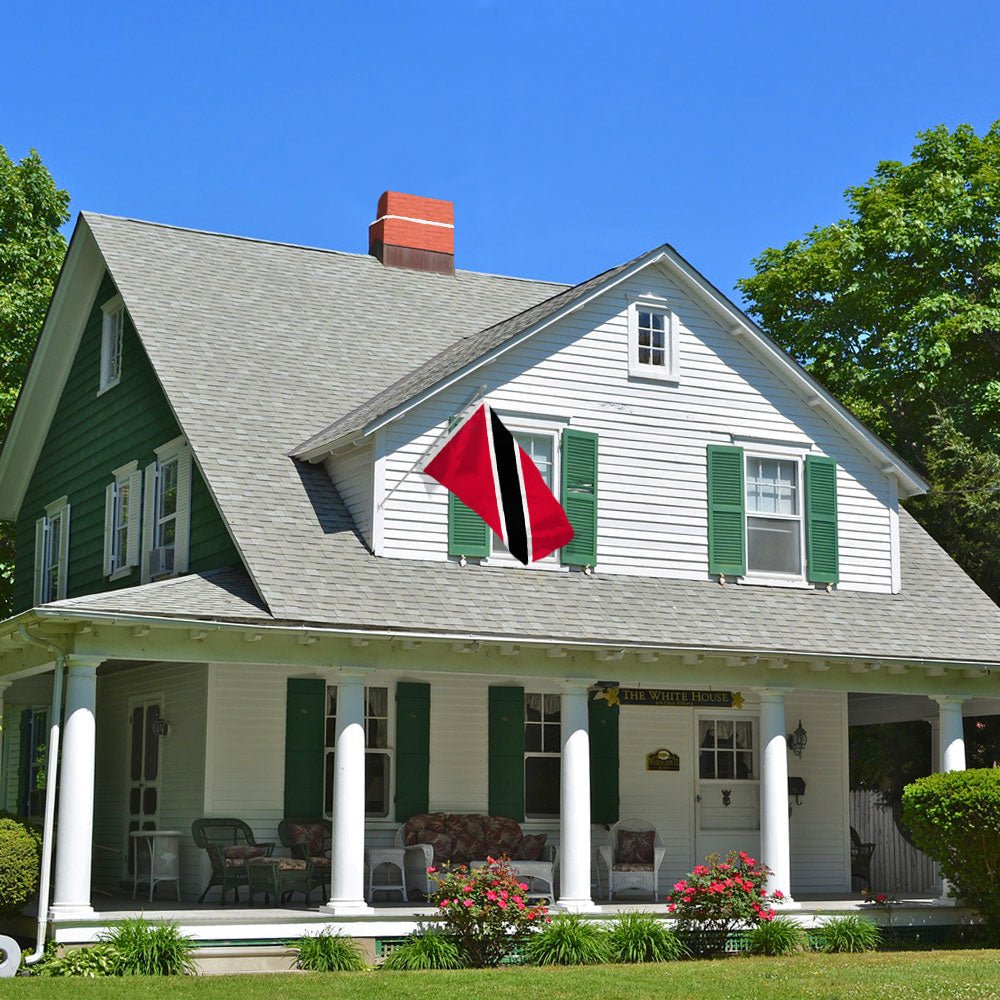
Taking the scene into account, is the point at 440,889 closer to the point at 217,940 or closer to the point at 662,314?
the point at 217,940

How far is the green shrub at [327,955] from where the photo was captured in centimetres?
1397

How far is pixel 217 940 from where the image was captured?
13898 mm

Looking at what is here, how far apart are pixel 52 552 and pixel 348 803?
10.1 m

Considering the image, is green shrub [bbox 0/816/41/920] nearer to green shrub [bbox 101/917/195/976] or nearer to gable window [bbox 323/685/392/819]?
green shrub [bbox 101/917/195/976]

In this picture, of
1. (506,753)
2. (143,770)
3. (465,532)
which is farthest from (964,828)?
(143,770)

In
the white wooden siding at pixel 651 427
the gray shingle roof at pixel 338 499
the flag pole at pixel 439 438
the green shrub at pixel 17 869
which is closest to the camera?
the green shrub at pixel 17 869

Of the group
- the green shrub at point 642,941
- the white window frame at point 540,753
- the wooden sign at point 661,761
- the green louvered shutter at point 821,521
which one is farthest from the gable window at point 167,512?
the green louvered shutter at point 821,521

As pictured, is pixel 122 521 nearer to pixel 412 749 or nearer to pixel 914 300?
pixel 412 749

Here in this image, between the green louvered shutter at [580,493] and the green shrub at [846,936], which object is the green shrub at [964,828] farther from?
the green louvered shutter at [580,493]

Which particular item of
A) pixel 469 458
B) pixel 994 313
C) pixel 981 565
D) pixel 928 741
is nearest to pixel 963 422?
pixel 994 313

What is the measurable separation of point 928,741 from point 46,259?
18.2m

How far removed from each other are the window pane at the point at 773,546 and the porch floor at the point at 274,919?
3.92m

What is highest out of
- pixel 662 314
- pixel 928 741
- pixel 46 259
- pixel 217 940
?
pixel 46 259

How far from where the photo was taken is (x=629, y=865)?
688 inches
